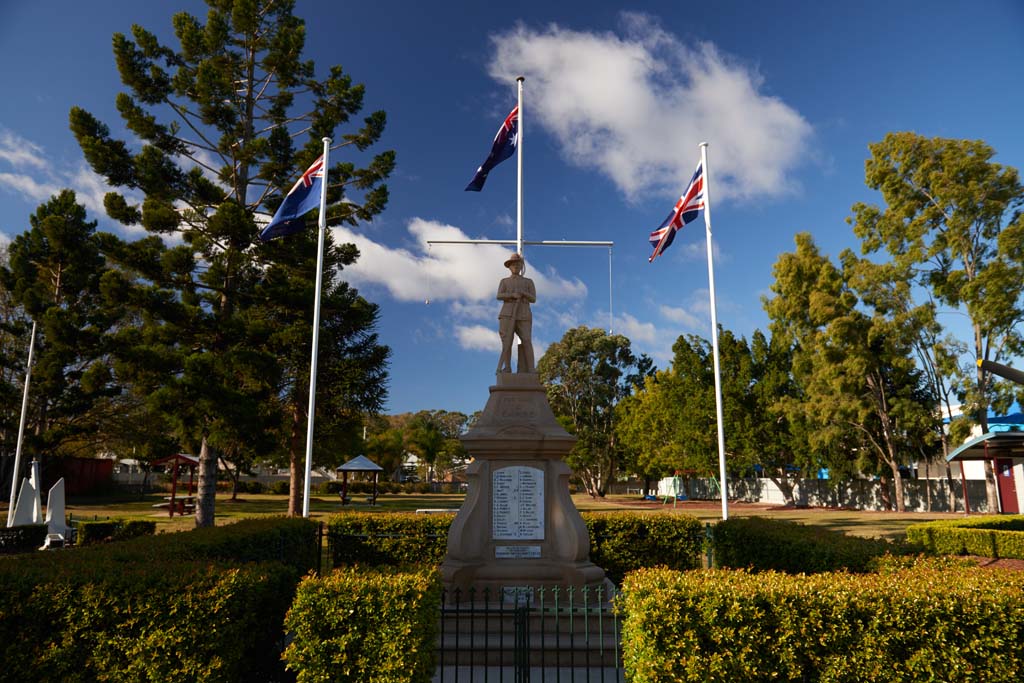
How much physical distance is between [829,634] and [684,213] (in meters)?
12.4

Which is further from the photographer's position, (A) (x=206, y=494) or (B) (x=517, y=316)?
(A) (x=206, y=494)

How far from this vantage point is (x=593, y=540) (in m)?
12.5

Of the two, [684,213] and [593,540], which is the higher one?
[684,213]

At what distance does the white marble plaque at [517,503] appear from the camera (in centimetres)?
900

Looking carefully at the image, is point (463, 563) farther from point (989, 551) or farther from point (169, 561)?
point (989, 551)

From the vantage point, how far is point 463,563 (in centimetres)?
870

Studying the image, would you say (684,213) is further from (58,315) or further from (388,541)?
(58,315)

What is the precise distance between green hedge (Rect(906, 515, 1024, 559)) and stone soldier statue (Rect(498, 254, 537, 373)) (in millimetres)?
9564

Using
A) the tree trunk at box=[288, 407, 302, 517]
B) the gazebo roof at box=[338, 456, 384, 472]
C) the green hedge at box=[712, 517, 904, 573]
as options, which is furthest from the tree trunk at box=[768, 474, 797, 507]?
the green hedge at box=[712, 517, 904, 573]

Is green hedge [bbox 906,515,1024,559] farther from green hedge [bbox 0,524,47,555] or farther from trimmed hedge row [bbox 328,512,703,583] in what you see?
green hedge [bbox 0,524,47,555]

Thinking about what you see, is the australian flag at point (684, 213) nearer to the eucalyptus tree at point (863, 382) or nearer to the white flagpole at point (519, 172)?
the white flagpole at point (519, 172)

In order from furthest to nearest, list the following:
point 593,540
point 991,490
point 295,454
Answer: point 295,454 → point 991,490 → point 593,540

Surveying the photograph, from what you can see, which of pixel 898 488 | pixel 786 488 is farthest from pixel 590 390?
pixel 898 488

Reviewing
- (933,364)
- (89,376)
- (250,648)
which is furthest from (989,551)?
(89,376)
